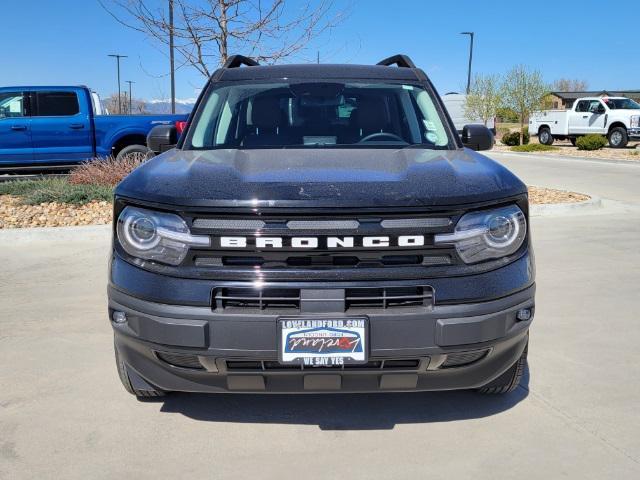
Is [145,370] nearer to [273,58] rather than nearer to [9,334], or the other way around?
[9,334]

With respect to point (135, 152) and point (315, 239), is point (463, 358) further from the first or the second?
point (135, 152)

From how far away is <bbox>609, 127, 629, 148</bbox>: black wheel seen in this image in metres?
24.9

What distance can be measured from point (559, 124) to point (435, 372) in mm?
27691

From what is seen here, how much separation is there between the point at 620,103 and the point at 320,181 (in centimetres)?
2663

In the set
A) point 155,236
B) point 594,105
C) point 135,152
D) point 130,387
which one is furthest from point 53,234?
point 594,105

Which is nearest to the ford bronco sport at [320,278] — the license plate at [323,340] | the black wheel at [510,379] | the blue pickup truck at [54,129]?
the license plate at [323,340]

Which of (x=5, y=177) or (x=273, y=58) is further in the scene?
(x=5, y=177)

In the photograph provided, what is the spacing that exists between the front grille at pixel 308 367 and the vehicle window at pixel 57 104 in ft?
35.7

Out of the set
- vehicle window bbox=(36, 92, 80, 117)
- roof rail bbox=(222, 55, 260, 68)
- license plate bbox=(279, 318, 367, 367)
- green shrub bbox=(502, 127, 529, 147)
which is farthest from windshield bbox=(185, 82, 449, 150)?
green shrub bbox=(502, 127, 529, 147)

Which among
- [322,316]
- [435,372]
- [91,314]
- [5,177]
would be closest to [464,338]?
[435,372]

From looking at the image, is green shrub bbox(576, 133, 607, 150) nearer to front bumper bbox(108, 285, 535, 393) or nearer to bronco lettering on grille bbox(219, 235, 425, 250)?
front bumper bbox(108, 285, 535, 393)

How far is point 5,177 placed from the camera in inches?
513

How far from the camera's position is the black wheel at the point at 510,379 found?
3.06 metres

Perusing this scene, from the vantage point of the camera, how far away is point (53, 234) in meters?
7.55
